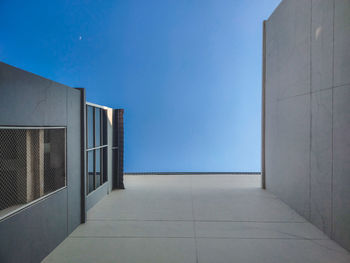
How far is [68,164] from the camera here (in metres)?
3.76

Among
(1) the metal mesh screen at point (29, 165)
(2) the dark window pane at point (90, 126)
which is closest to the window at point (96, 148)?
(2) the dark window pane at point (90, 126)

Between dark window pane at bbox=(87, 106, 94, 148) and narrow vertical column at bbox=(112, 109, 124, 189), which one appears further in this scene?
narrow vertical column at bbox=(112, 109, 124, 189)

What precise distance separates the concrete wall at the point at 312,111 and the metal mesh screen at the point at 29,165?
141 inches

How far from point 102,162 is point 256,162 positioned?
5142 mm

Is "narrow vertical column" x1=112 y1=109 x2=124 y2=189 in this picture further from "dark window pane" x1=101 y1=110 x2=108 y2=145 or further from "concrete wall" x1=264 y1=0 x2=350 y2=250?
"concrete wall" x1=264 y1=0 x2=350 y2=250

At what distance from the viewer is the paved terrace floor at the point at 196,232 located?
315 cm

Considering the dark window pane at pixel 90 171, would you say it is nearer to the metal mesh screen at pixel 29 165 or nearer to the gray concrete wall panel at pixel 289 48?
the metal mesh screen at pixel 29 165

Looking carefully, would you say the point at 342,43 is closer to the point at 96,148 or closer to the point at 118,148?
the point at 96,148

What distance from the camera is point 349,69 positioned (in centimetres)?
327

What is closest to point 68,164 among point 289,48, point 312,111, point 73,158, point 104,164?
point 73,158

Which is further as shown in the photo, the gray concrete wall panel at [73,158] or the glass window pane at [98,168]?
the glass window pane at [98,168]

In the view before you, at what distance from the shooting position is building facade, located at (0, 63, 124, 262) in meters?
2.43

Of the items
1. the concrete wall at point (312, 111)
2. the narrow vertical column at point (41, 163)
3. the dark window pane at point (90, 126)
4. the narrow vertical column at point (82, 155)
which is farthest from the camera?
the dark window pane at point (90, 126)

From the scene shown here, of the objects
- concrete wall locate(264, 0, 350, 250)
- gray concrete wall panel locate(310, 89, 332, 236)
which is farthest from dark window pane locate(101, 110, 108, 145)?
gray concrete wall panel locate(310, 89, 332, 236)
